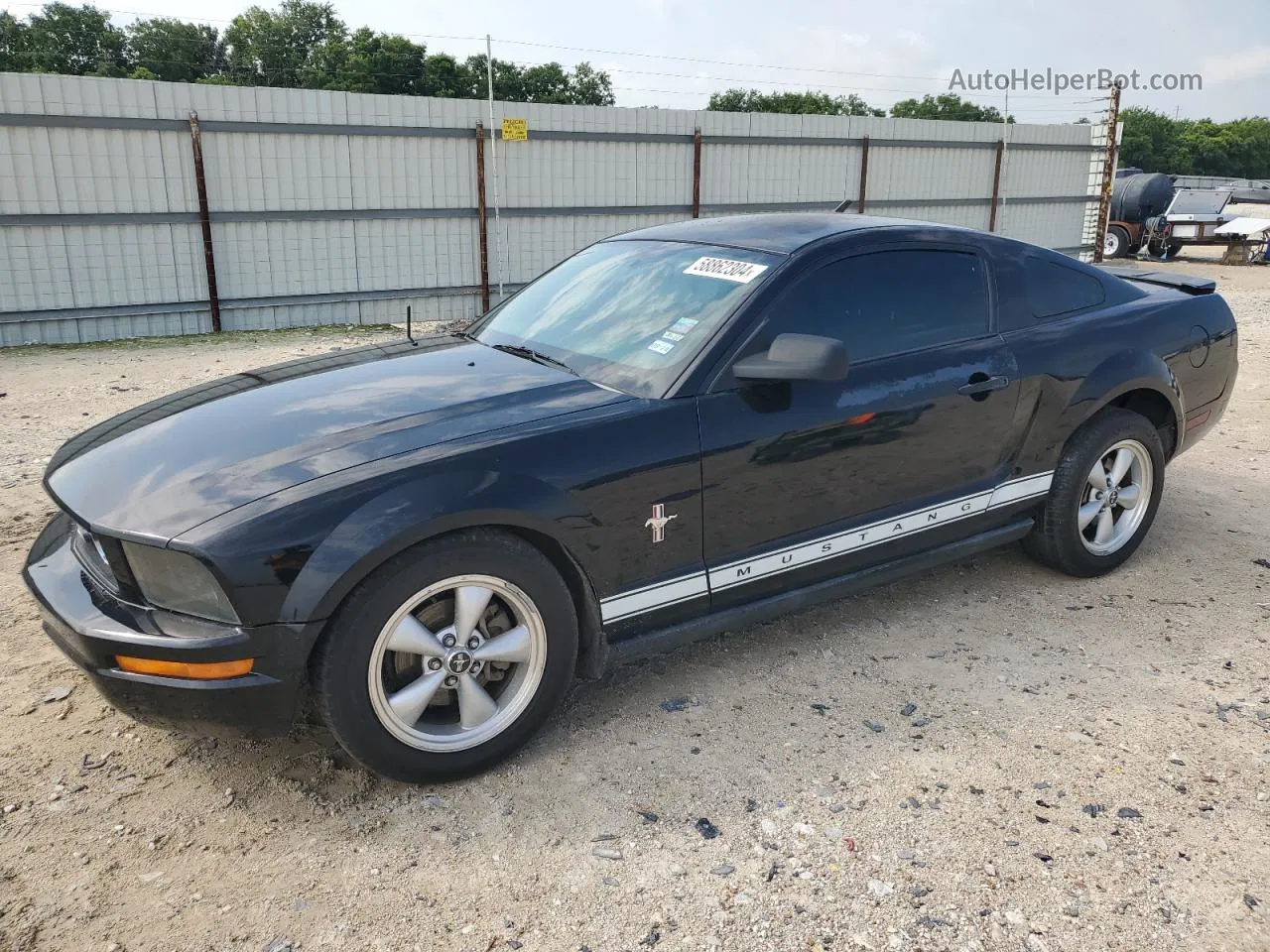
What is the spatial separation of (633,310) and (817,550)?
1074 millimetres

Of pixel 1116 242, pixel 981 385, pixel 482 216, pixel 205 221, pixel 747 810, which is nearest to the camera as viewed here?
pixel 747 810

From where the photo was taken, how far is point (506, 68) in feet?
175

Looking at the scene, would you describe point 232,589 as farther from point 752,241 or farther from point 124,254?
point 124,254

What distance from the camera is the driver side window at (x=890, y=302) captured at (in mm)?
3283

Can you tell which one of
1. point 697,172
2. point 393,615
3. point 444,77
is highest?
point 444,77

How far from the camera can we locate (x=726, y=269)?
3367 millimetres

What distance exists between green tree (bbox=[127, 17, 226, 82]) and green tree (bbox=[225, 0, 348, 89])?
132 cm

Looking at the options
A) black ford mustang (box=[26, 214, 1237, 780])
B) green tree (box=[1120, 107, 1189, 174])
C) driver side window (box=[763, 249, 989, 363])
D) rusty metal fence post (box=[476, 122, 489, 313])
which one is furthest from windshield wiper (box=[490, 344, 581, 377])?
green tree (box=[1120, 107, 1189, 174])

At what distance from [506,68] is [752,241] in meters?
54.9

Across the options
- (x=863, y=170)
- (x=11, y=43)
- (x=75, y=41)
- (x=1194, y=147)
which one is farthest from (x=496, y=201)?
(x=1194, y=147)

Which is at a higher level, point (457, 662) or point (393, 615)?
point (393, 615)

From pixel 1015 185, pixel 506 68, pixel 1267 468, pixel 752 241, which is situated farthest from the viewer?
pixel 506 68

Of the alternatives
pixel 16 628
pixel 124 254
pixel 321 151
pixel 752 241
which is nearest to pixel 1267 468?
pixel 752 241

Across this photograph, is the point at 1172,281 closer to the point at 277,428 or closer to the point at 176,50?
the point at 277,428
